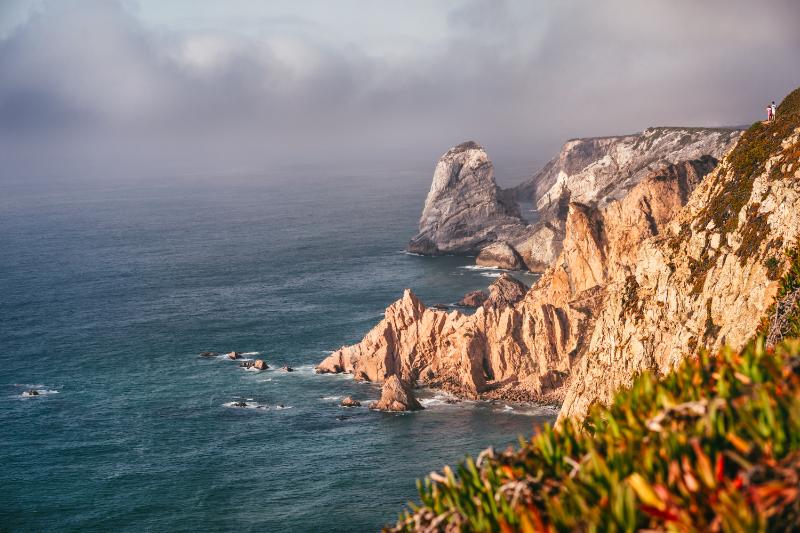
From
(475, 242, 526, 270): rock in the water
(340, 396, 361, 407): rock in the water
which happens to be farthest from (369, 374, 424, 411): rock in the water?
(475, 242, 526, 270): rock in the water

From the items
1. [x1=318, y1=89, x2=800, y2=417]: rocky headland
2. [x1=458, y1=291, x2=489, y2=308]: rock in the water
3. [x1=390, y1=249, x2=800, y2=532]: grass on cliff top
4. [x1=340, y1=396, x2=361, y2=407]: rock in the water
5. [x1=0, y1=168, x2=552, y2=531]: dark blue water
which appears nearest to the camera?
[x1=390, y1=249, x2=800, y2=532]: grass on cliff top

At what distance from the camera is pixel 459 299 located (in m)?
162

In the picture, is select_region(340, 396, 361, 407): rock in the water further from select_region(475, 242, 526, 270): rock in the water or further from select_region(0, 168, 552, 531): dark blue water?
select_region(475, 242, 526, 270): rock in the water

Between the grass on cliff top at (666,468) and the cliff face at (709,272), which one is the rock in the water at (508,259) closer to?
the cliff face at (709,272)

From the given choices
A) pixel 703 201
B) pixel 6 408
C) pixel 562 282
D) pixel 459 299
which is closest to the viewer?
pixel 703 201

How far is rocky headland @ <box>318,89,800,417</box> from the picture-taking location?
2464 inches

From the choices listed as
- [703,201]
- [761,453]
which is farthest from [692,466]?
[703,201]

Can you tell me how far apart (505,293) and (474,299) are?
19.5 ft

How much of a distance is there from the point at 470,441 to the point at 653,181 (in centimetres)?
6212

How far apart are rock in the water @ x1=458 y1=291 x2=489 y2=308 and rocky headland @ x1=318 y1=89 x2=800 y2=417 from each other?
620 centimetres

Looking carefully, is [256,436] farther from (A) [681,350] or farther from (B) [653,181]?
(B) [653,181]

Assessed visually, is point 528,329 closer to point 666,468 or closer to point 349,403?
point 349,403

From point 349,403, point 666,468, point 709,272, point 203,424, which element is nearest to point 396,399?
point 349,403

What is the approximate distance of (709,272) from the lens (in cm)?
6569
